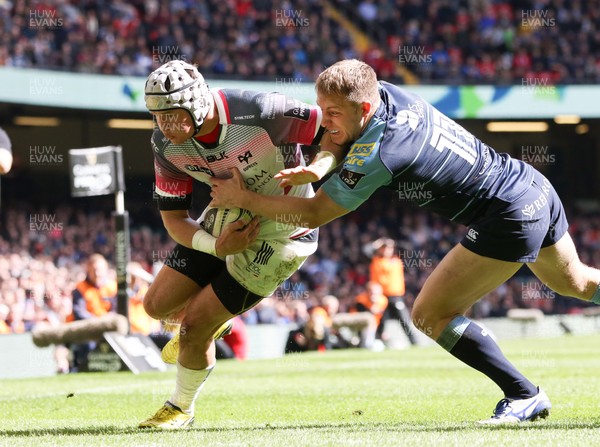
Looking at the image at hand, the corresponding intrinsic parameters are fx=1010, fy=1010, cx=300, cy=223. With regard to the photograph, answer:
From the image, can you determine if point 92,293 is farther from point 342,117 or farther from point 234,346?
point 342,117

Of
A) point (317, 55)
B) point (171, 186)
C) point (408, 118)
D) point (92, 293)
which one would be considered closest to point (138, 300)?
point (92, 293)

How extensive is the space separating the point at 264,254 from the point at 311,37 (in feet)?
73.5

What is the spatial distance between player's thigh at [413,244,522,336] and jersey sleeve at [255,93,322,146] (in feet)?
3.86

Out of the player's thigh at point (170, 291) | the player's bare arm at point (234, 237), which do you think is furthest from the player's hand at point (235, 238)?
the player's thigh at point (170, 291)

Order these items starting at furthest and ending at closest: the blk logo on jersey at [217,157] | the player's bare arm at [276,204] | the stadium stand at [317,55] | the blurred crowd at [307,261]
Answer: the stadium stand at [317,55]
the blurred crowd at [307,261]
the blk logo on jersey at [217,157]
the player's bare arm at [276,204]

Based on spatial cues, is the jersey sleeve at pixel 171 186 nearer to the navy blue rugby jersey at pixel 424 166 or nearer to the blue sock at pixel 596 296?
the navy blue rugby jersey at pixel 424 166

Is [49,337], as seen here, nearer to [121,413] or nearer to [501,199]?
[121,413]

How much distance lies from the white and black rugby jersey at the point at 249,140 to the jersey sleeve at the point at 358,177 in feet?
2.38

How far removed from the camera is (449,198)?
6199 mm

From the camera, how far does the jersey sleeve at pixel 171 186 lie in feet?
22.1

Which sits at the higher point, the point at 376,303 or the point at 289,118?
the point at 289,118

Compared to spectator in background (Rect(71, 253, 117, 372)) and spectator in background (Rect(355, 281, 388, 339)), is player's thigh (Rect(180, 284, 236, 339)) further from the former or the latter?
spectator in background (Rect(355, 281, 388, 339))

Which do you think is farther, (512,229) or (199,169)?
(199,169)

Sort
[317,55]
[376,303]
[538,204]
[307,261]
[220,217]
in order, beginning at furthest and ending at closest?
[317,55], [307,261], [376,303], [220,217], [538,204]
